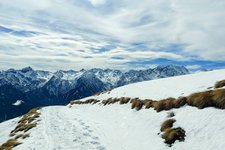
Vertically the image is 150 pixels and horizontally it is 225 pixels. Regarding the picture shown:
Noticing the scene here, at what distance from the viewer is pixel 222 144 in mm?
13500

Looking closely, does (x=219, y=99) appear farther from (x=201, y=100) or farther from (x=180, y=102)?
(x=180, y=102)

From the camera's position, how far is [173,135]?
54.0ft

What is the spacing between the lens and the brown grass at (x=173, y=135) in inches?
639

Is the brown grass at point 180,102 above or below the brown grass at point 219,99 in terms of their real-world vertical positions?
below

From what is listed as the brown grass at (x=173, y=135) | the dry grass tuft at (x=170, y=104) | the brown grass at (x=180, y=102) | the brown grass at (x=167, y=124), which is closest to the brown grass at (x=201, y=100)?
the brown grass at (x=180, y=102)

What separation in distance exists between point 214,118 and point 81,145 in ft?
29.6

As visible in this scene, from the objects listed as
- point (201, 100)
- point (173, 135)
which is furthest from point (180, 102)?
point (173, 135)

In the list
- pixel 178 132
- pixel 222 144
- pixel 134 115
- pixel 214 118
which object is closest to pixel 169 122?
pixel 178 132

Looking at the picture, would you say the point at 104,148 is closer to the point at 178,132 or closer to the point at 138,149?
the point at 138,149

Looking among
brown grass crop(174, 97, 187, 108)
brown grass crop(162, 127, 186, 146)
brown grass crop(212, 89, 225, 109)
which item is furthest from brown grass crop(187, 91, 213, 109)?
brown grass crop(162, 127, 186, 146)

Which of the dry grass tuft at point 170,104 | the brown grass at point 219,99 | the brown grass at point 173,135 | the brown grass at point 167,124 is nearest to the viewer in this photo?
the brown grass at point 173,135

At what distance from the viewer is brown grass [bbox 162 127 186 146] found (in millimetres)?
16220

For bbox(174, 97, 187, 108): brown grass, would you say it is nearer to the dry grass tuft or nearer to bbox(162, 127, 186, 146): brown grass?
the dry grass tuft

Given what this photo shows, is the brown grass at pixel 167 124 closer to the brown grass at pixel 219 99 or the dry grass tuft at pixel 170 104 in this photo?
the dry grass tuft at pixel 170 104
